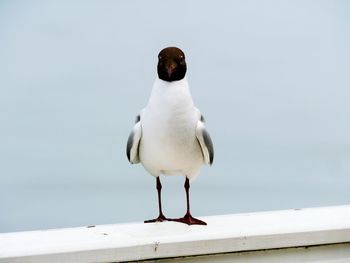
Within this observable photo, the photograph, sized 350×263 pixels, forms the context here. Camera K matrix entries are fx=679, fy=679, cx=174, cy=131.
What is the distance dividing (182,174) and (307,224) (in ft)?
2.51

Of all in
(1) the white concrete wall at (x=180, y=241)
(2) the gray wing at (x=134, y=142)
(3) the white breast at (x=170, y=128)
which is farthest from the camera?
(2) the gray wing at (x=134, y=142)

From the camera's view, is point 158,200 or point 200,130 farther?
point 158,200

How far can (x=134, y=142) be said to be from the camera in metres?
2.89

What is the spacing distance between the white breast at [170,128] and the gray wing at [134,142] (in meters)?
0.03

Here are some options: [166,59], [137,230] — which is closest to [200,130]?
[166,59]

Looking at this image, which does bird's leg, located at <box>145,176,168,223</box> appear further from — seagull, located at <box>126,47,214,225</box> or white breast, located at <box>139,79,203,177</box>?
white breast, located at <box>139,79,203,177</box>

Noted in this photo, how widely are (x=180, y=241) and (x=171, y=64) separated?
925 mm

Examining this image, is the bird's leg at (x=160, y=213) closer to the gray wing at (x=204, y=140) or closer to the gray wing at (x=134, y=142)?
the gray wing at (x=134, y=142)

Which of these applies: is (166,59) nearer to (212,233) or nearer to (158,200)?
(158,200)

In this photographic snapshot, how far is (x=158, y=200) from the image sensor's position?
9.84ft

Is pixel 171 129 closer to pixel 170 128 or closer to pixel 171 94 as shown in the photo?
pixel 170 128

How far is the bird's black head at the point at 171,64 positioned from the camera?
2807 millimetres

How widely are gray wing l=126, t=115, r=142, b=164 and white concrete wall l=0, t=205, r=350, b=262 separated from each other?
0.47 metres

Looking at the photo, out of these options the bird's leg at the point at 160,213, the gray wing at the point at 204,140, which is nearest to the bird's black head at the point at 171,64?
the gray wing at the point at 204,140
